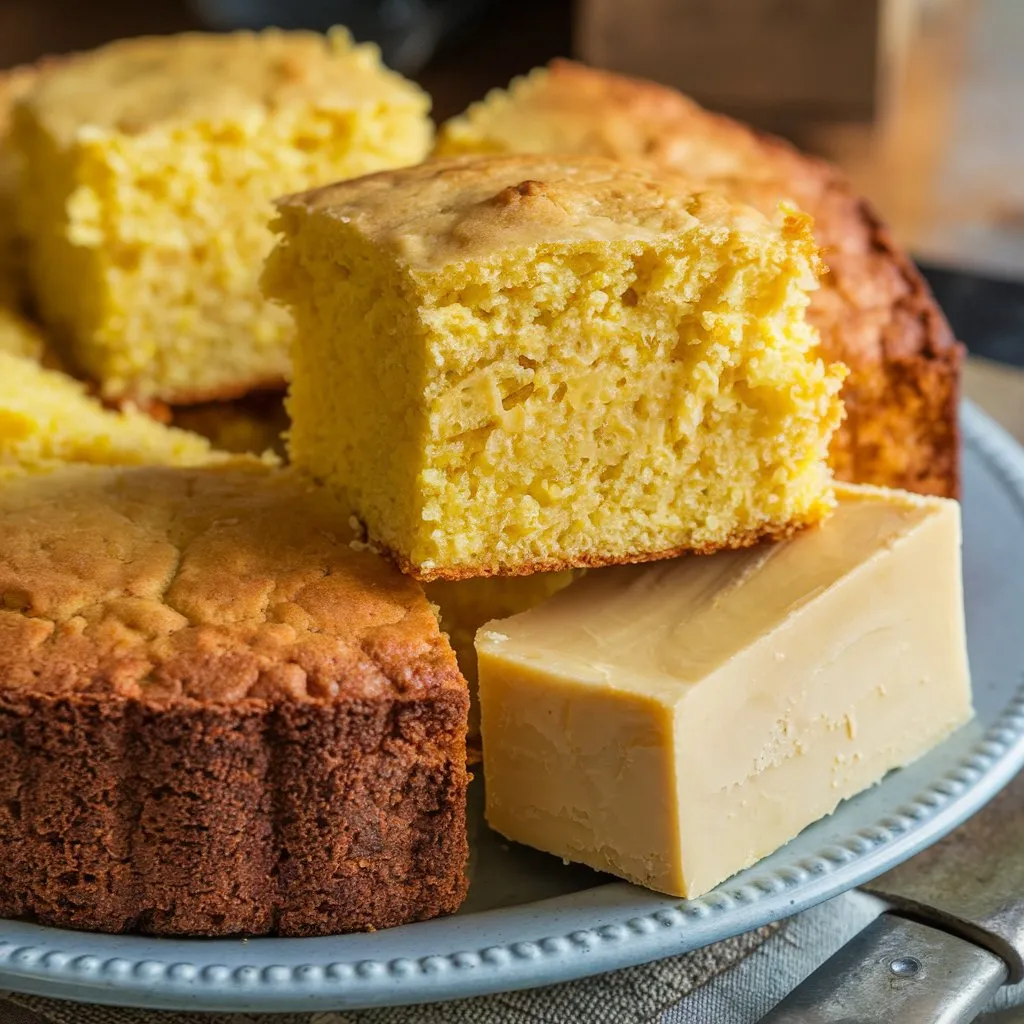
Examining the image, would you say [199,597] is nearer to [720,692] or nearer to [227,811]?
[227,811]

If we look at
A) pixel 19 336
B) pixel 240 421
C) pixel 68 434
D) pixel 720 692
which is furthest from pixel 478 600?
pixel 19 336

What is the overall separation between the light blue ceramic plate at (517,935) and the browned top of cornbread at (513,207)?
0.99 metres

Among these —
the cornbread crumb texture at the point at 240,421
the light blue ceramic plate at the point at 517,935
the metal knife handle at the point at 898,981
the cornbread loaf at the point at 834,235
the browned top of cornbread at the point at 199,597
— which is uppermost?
the cornbread loaf at the point at 834,235

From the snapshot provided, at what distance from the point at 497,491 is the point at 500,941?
2.46 feet

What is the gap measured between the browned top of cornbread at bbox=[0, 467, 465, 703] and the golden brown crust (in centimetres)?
4

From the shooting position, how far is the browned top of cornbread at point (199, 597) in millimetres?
2291

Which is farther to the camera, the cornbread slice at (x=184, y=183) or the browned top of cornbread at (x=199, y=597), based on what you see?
the cornbread slice at (x=184, y=183)

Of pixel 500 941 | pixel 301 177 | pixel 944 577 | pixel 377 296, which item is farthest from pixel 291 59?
pixel 500 941

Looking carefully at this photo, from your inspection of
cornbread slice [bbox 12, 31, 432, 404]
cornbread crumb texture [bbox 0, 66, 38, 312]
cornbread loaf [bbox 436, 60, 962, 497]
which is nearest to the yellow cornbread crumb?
cornbread loaf [bbox 436, 60, 962, 497]

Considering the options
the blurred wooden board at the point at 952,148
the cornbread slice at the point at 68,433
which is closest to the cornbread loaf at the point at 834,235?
the cornbread slice at the point at 68,433

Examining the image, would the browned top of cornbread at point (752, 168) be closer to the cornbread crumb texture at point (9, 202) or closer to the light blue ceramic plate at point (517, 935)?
the light blue ceramic plate at point (517, 935)

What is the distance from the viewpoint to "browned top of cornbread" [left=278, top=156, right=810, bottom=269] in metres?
2.56

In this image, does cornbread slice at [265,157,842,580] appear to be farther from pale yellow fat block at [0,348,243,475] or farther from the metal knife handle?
the metal knife handle

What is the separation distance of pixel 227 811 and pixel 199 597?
1.22 ft
